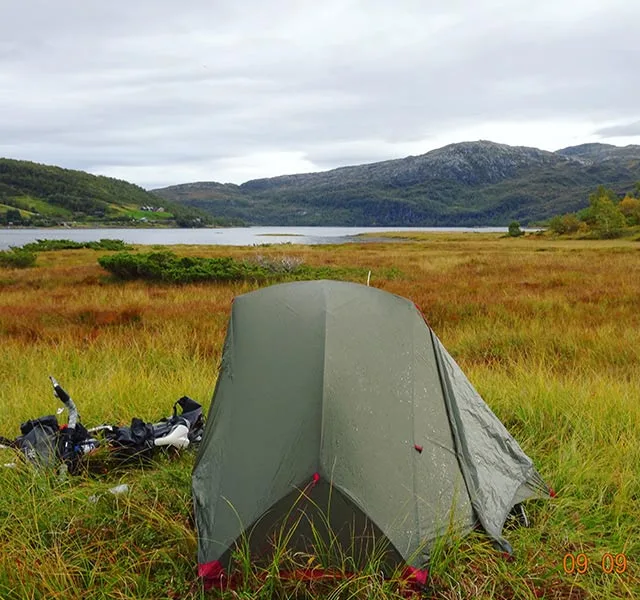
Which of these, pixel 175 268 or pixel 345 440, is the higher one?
Answer: pixel 175 268

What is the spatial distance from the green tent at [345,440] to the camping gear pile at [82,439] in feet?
2.79

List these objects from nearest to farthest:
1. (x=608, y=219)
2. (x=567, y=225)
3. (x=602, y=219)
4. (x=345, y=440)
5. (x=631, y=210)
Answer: (x=345, y=440) < (x=608, y=219) < (x=602, y=219) < (x=631, y=210) < (x=567, y=225)

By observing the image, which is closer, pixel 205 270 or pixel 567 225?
pixel 205 270

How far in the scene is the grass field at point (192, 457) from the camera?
107 inches

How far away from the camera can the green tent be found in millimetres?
2773

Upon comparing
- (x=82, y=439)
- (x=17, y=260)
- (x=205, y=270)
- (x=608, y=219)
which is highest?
(x=608, y=219)

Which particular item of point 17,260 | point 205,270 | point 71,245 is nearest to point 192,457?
point 205,270

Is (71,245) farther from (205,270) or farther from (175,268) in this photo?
(205,270)

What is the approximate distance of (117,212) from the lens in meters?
161

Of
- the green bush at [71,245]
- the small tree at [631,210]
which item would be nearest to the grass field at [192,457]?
the green bush at [71,245]

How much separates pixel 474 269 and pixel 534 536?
18817 millimetres

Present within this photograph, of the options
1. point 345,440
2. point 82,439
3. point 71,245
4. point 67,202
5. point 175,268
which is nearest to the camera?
point 345,440

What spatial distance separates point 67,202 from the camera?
153625 mm

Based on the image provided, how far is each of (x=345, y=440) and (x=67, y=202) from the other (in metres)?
172
